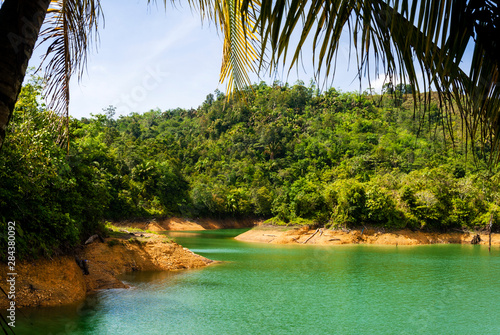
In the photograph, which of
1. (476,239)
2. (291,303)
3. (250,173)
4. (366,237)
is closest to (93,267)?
(291,303)

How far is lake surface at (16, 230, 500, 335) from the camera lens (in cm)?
834

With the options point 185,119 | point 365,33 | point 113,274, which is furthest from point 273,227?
point 185,119

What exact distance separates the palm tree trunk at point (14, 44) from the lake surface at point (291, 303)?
6.70 m

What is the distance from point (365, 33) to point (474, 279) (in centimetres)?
1606

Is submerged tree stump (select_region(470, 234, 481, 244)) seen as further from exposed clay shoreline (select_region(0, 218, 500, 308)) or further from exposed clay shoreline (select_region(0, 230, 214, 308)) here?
exposed clay shoreline (select_region(0, 230, 214, 308))

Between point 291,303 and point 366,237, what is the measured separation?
20.2 meters

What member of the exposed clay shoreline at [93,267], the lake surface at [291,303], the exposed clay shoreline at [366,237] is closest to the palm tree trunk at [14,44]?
the lake surface at [291,303]

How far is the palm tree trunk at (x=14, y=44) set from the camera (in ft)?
3.80

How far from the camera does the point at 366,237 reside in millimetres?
29281

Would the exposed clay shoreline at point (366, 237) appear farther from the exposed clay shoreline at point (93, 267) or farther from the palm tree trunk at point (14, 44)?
the palm tree trunk at point (14, 44)

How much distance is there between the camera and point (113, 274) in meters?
12.1

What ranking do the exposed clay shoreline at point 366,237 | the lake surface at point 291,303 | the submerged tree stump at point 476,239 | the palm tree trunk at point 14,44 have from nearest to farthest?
the palm tree trunk at point 14,44
the lake surface at point 291,303
the exposed clay shoreline at point 366,237
the submerged tree stump at point 476,239

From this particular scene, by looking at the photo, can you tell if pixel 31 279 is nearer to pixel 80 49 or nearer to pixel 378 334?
pixel 378 334

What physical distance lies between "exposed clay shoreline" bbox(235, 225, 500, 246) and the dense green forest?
0.75 m
